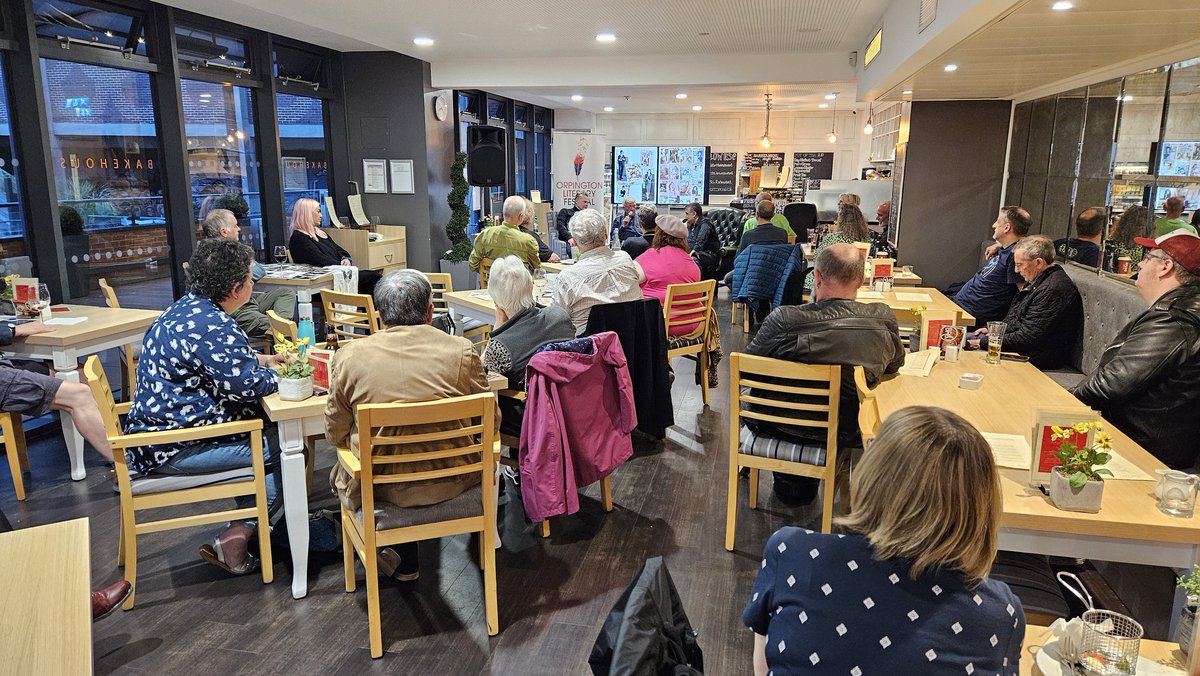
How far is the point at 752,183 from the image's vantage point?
15.2 metres

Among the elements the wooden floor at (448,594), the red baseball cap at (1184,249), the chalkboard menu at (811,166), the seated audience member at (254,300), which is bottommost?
the wooden floor at (448,594)

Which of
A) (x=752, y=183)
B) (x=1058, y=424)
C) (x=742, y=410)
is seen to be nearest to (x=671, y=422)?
(x=742, y=410)

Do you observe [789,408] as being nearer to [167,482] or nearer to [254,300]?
[167,482]

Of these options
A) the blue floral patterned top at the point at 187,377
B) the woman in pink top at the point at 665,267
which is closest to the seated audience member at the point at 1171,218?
the woman in pink top at the point at 665,267

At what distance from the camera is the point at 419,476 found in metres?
2.53

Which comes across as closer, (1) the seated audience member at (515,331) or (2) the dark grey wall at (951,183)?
(1) the seated audience member at (515,331)

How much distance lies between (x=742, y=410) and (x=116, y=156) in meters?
5.02

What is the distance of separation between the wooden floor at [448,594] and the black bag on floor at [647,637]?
130cm

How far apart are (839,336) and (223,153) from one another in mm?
5877

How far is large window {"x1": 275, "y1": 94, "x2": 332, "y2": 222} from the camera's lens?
766 cm

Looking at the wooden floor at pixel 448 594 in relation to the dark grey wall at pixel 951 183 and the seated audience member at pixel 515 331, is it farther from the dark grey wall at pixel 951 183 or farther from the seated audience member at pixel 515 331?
the dark grey wall at pixel 951 183

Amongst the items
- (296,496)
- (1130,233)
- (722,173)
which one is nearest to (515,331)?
(296,496)

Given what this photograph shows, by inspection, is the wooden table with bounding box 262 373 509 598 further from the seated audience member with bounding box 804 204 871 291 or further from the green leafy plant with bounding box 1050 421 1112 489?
the seated audience member with bounding box 804 204 871 291

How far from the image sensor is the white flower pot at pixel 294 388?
9.39ft
